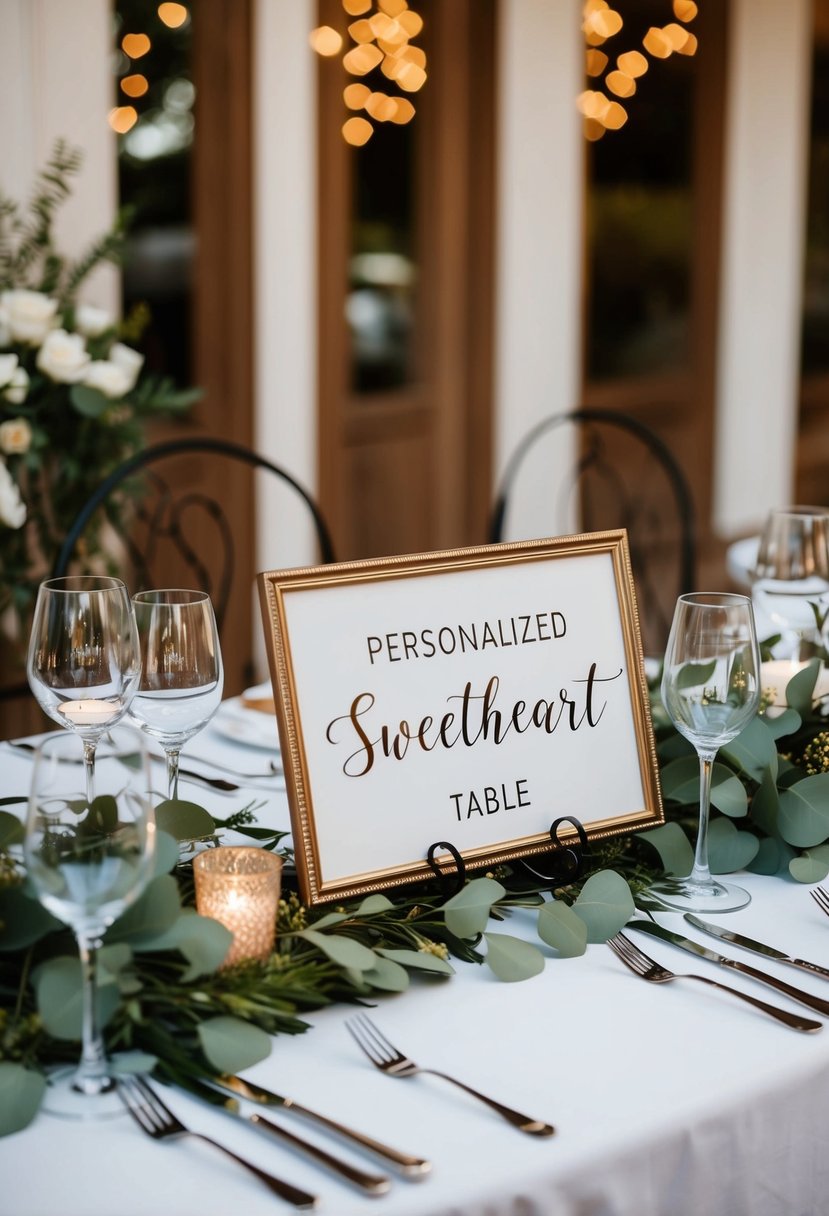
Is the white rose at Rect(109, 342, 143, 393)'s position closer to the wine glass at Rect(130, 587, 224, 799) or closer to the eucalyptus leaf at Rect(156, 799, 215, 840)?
the wine glass at Rect(130, 587, 224, 799)

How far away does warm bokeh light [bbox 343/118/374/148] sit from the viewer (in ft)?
12.0

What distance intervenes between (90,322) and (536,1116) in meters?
1.86

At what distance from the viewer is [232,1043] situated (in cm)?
81

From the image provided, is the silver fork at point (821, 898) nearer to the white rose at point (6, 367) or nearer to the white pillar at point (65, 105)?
the white rose at point (6, 367)

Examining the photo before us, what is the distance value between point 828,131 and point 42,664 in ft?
18.1

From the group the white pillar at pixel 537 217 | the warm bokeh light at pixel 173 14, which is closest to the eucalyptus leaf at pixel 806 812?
the warm bokeh light at pixel 173 14

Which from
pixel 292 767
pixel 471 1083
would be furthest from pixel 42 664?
pixel 471 1083

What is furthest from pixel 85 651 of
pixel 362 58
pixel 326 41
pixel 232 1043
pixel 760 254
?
pixel 760 254

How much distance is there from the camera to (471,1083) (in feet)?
2.69

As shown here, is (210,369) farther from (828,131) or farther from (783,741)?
(828,131)

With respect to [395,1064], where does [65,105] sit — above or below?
above

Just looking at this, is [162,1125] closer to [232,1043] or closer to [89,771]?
[232,1043]

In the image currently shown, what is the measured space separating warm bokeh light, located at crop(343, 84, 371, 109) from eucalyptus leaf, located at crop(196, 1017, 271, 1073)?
127 inches

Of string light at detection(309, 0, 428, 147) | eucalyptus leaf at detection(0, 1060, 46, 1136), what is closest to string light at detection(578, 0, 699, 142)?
string light at detection(309, 0, 428, 147)
